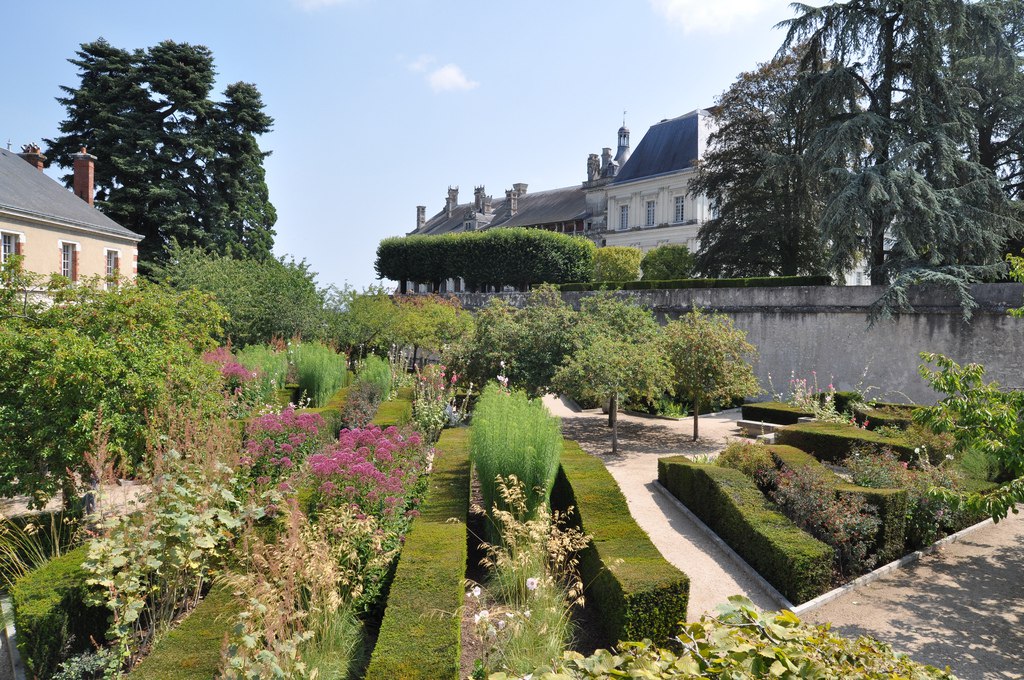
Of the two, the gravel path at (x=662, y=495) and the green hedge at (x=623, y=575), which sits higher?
the green hedge at (x=623, y=575)

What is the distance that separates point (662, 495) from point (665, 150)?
119 feet

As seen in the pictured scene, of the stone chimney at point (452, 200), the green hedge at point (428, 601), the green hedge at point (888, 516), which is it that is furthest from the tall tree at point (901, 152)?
the stone chimney at point (452, 200)

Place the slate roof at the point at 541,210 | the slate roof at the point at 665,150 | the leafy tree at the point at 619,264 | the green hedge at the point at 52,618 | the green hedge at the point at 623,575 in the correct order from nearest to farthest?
1. the green hedge at the point at 52,618
2. the green hedge at the point at 623,575
3. the leafy tree at the point at 619,264
4. the slate roof at the point at 665,150
5. the slate roof at the point at 541,210

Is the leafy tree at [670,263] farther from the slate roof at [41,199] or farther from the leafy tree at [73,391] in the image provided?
the leafy tree at [73,391]

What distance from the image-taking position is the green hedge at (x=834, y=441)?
912 centimetres

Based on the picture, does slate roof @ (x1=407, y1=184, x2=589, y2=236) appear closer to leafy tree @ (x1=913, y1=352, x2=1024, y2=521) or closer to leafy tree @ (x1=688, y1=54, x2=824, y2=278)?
leafy tree @ (x1=688, y1=54, x2=824, y2=278)

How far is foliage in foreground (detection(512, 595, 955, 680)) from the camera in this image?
80.0 inches

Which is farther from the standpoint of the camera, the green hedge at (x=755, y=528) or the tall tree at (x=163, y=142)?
the tall tree at (x=163, y=142)

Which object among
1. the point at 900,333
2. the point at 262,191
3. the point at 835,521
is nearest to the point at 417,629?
the point at 835,521

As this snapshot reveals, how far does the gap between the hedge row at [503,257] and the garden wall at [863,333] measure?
46.4 ft

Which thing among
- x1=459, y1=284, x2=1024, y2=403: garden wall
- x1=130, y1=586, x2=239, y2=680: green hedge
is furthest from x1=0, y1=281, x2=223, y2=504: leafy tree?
x1=459, y1=284, x2=1024, y2=403: garden wall

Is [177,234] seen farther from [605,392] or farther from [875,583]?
[875,583]

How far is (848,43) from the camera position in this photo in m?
17.3

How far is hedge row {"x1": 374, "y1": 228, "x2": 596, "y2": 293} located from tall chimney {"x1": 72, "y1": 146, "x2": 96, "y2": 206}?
638 inches
